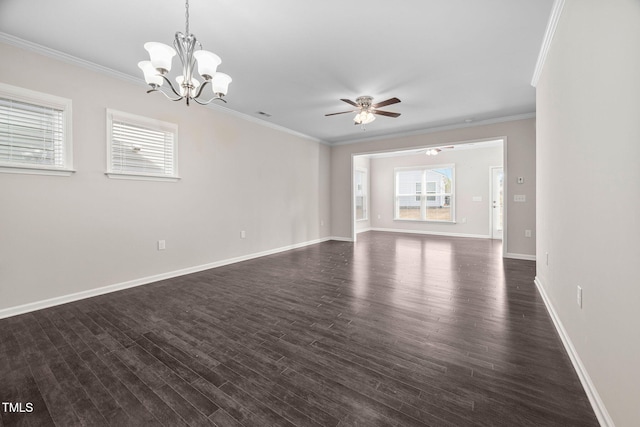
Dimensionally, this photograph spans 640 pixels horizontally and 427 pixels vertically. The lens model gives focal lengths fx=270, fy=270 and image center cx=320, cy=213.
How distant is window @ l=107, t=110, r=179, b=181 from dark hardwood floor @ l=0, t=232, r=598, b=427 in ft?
4.99

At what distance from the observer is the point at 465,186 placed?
7.89m

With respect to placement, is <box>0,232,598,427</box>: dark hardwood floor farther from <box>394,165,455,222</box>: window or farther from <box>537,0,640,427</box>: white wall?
<box>394,165,455,222</box>: window

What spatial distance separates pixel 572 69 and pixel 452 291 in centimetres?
237

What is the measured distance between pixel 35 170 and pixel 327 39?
10.6 feet

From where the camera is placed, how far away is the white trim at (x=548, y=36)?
2.17m

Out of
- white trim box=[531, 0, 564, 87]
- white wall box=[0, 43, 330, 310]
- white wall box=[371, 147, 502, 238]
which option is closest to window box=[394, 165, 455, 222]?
white wall box=[371, 147, 502, 238]

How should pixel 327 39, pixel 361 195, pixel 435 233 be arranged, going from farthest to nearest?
1. pixel 361 195
2. pixel 435 233
3. pixel 327 39

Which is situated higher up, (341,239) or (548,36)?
(548,36)

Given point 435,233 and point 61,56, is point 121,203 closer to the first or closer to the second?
point 61,56

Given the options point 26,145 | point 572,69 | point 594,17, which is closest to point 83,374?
point 26,145

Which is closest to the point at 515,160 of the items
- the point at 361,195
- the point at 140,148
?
the point at 361,195

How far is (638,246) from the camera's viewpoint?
1.02m

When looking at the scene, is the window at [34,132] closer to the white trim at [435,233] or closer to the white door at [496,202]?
the white trim at [435,233]

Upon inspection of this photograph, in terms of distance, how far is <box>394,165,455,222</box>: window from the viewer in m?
8.19
